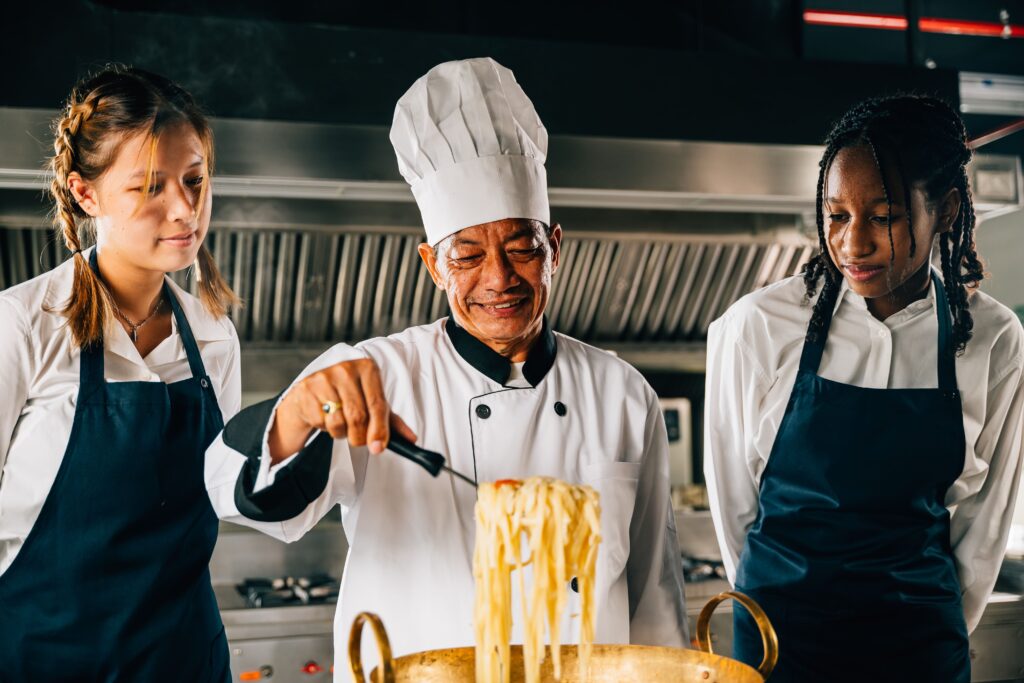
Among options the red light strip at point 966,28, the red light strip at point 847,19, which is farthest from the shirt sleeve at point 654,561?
the red light strip at point 966,28

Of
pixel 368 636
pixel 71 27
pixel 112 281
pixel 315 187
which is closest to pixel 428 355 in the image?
pixel 368 636

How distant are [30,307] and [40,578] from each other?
0.58 meters

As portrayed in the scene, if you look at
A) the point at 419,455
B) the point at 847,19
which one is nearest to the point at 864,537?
the point at 419,455

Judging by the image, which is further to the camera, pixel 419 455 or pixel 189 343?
pixel 189 343

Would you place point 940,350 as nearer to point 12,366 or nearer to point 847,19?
point 12,366

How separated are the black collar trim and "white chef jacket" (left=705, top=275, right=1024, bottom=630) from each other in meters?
0.67

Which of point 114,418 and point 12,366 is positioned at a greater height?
point 12,366

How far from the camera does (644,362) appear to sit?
4570mm

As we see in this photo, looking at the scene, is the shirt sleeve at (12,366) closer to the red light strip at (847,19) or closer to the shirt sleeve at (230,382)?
the shirt sleeve at (230,382)

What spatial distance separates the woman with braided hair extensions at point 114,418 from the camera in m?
→ 2.12

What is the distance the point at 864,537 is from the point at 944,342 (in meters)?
0.54

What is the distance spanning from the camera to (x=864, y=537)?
2.47 meters

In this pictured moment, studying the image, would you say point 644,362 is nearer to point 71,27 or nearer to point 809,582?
point 809,582

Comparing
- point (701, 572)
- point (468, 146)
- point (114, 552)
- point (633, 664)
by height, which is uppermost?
point (468, 146)
